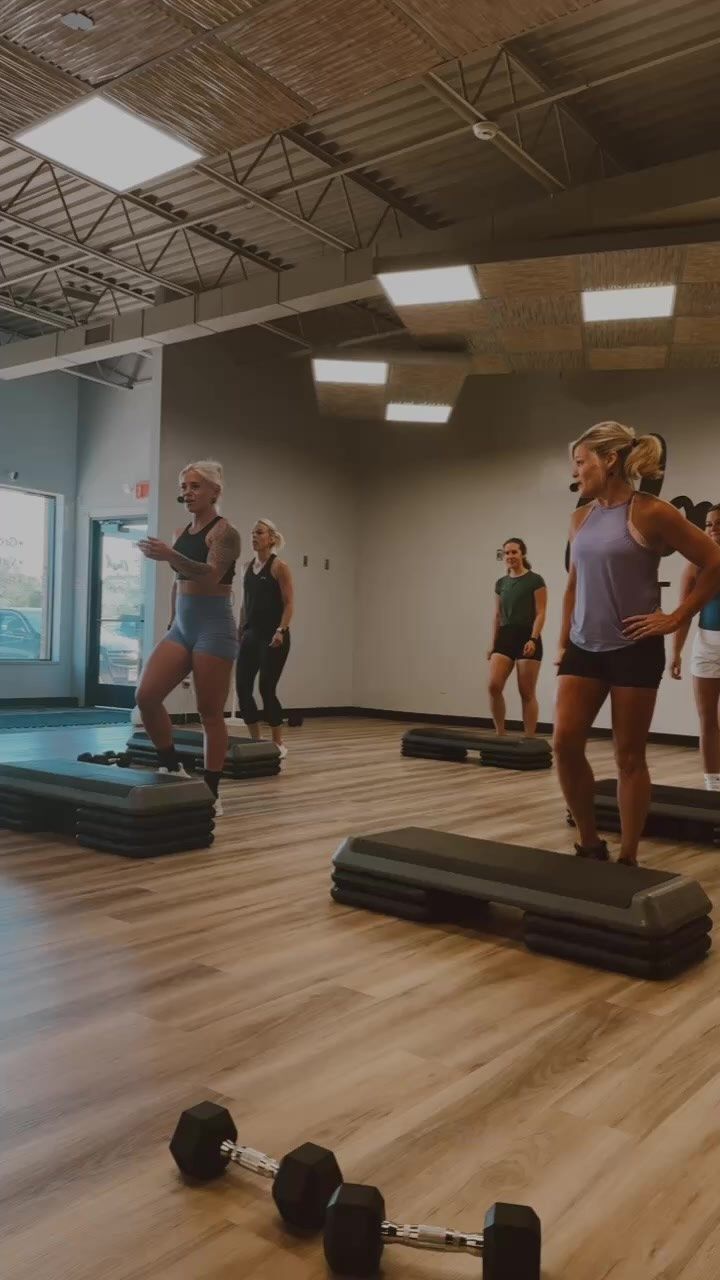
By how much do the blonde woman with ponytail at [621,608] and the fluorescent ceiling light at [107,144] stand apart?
3.02 meters

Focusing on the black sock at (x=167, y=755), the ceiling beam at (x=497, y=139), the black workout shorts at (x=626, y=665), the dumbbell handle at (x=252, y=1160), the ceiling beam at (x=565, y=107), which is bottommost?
the dumbbell handle at (x=252, y=1160)

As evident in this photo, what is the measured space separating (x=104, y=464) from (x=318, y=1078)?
37.3 ft

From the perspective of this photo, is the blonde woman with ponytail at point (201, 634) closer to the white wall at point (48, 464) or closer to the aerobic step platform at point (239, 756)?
the aerobic step platform at point (239, 756)

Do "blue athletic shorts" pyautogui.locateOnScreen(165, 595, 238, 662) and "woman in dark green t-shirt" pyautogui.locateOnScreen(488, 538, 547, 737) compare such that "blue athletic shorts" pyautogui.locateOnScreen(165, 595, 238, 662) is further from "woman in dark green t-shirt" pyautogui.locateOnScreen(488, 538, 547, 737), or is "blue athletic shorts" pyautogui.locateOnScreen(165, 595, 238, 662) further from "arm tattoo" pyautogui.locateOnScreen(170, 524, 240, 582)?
"woman in dark green t-shirt" pyautogui.locateOnScreen(488, 538, 547, 737)

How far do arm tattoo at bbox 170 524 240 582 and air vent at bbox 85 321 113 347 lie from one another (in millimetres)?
6075

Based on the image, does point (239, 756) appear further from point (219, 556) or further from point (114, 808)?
point (114, 808)

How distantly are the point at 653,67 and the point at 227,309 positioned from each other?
395 centimetres

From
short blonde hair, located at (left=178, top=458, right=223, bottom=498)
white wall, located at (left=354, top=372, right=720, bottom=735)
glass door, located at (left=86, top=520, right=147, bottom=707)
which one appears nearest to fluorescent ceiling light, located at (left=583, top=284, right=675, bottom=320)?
white wall, located at (left=354, top=372, right=720, bottom=735)

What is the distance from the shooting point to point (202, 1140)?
51.9 inches

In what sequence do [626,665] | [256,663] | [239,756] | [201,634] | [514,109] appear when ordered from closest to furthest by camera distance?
[626,665], [201,634], [239,756], [514,109], [256,663]

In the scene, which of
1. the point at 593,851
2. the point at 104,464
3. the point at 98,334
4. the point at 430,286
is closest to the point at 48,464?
the point at 104,464

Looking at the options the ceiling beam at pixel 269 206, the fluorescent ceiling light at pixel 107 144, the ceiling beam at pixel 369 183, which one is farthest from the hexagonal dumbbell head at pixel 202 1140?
the ceiling beam at pixel 269 206

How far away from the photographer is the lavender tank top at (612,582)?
2896mm

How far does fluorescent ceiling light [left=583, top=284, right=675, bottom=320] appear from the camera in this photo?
649 cm
